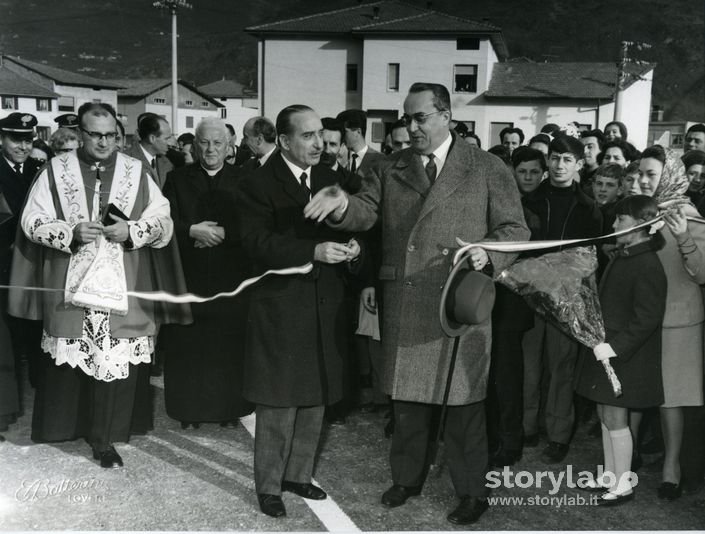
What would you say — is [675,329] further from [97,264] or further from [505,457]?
[97,264]

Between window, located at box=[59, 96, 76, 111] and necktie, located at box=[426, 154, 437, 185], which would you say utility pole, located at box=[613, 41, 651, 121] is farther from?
window, located at box=[59, 96, 76, 111]

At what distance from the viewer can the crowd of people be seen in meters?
3.38

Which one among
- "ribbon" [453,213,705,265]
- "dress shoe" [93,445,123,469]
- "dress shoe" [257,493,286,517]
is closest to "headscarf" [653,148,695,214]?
"ribbon" [453,213,705,265]

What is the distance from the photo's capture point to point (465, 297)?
3094 millimetres

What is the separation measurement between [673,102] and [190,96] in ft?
11.4

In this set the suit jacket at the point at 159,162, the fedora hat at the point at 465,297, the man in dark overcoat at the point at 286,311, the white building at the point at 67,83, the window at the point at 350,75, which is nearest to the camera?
the fedora hat at the point at 465,297

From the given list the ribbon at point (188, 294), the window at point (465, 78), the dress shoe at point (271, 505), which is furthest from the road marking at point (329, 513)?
the window at point (465, 78)

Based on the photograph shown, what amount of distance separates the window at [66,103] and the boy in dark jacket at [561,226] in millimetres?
3326

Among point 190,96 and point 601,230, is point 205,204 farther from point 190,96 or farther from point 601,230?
point 601,230

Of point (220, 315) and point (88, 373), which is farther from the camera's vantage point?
point (220, 315)

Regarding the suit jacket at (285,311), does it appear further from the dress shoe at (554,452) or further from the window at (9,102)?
the window at (9,102)

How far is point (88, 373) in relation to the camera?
3.97m

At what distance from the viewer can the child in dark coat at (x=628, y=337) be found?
3.43m

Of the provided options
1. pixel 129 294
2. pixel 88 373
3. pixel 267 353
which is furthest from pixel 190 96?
pixel 267 353
